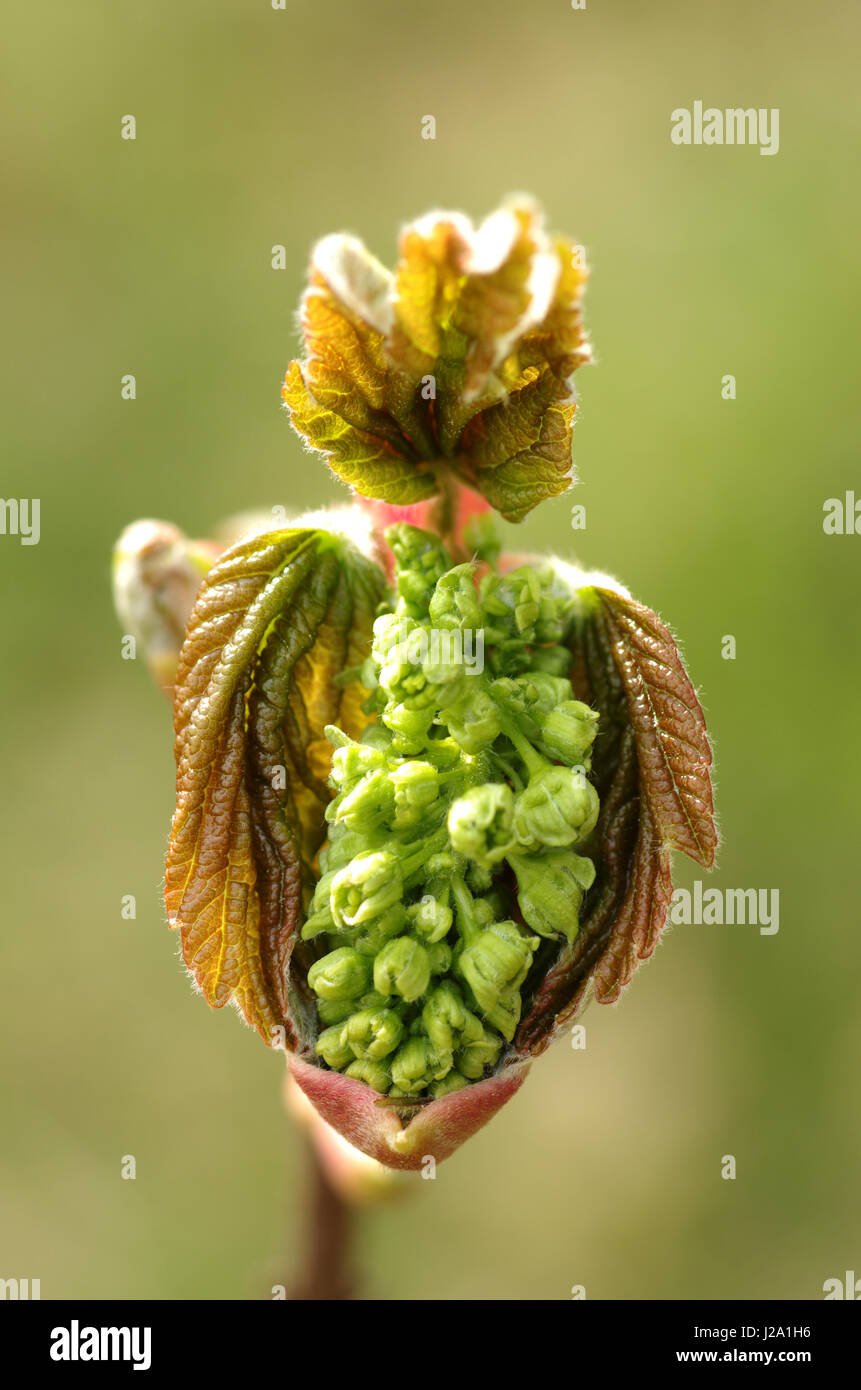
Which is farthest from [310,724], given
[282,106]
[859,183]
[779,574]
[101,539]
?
[282,106]

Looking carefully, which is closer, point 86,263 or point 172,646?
point 172,646

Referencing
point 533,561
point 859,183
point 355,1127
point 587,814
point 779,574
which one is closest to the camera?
point 587,814

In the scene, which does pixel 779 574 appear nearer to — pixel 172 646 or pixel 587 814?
pixel 172 646

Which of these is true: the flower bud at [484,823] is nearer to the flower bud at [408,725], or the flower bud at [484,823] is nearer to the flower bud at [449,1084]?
the flower bud at [408,725]

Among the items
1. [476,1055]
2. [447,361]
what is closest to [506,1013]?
[476,1055]

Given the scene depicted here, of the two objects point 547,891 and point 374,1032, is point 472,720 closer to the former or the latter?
point 547,891

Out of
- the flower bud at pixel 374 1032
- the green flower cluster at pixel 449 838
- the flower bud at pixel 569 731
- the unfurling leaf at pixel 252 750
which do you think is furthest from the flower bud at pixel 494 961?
the unfurling leaf at pixel 252 750
